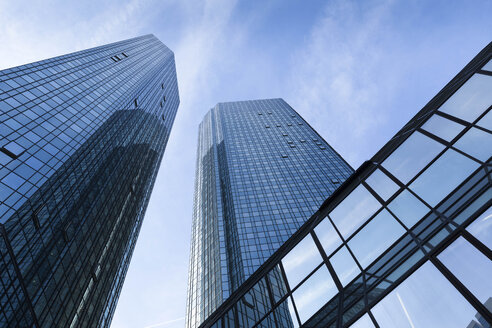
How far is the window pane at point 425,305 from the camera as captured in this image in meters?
7.52

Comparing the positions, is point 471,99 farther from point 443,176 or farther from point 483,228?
point 483,228

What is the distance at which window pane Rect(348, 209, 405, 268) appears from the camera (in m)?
11.5

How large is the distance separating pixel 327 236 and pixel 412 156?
5.17m

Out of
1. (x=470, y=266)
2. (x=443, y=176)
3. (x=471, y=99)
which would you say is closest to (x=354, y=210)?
(x=443, y=176)

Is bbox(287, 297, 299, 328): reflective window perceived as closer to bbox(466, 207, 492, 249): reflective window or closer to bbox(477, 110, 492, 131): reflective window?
bbox(466, 207, 492, 249): reflective window

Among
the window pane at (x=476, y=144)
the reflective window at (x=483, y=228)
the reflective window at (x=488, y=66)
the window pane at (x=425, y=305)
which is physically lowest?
the window pane at (x=425, y=305)

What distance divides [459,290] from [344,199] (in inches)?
296

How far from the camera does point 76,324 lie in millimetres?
38469

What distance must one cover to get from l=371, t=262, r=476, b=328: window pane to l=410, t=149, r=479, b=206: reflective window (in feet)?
10.1

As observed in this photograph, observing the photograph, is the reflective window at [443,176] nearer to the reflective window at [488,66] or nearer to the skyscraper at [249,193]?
the reflective window at [488,66]

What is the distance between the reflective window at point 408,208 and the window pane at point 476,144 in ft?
7.76

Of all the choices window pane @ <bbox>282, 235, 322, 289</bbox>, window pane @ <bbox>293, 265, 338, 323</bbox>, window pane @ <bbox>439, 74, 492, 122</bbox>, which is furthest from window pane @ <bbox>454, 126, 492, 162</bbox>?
window pane @ <bbox>282, 235, 322, 289</bbox>

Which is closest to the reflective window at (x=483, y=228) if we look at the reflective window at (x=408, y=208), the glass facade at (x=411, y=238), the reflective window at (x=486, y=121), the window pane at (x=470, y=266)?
the glass facade at (x=411, y=238)

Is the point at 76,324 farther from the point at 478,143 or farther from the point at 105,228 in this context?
the point at 478,143
